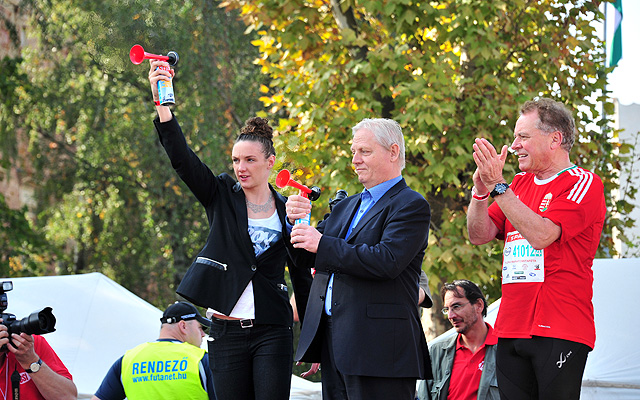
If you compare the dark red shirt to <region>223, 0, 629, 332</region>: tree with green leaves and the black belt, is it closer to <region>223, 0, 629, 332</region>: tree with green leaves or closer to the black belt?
the black belt

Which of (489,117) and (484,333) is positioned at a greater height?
(489,117)

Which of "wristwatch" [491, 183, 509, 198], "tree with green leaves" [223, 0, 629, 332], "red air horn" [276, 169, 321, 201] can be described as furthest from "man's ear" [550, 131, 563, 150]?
"tree with green leaves" [223, 0, 629, 332]

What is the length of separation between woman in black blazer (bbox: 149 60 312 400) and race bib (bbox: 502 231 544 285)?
938 millimetres

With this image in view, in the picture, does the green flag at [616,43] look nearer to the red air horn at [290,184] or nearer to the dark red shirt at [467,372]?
the dark red shirt at [467,372]

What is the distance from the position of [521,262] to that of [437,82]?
467 centimetres

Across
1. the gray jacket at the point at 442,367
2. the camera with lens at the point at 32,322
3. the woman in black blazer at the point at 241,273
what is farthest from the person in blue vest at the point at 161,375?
the gray jacket at the point at 442,367

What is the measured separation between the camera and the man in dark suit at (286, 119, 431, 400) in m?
2.95

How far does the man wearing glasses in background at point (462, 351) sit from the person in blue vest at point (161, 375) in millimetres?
1356

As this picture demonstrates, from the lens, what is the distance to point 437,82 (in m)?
7.71

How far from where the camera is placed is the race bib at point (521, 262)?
126 inches

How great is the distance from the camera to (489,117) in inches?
314

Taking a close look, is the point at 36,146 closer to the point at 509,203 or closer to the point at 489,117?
the point at 489,117

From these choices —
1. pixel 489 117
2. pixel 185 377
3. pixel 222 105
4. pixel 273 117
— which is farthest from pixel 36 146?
pixel 185 377

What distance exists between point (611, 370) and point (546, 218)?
2702 millimetres
